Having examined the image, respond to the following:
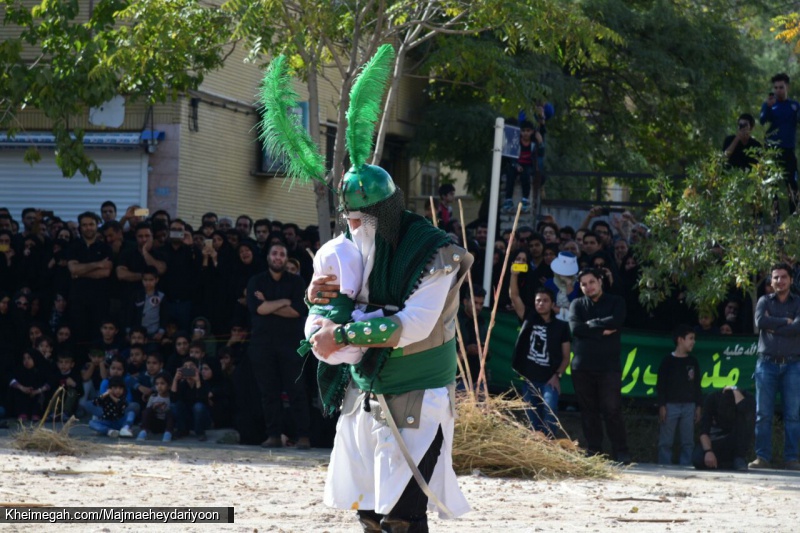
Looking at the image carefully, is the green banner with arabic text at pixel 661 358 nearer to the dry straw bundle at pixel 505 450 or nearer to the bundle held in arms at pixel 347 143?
the dry straw bundle at pixel 505 450

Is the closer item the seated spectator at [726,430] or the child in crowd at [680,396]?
the seated spectator at [726,430]

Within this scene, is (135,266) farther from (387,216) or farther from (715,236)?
(387,216)

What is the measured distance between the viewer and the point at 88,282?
13.8 metres

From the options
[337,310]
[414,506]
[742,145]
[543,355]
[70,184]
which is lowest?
[414,506]

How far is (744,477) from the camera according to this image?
416 inches

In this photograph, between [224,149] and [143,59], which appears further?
[224,149]

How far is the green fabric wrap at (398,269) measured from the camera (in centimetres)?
535

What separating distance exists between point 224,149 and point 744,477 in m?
13.5

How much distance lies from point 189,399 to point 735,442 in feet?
17.7

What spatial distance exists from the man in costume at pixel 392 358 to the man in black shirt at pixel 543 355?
6111 millimetres

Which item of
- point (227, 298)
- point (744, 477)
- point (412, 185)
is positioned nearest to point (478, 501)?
point (744, 477)

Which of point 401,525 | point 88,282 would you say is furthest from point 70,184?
point 401,525

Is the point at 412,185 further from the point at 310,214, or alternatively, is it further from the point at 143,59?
the point at 143,59

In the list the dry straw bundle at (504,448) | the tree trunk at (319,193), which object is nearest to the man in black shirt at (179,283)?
the tree trunk at (319,193)
